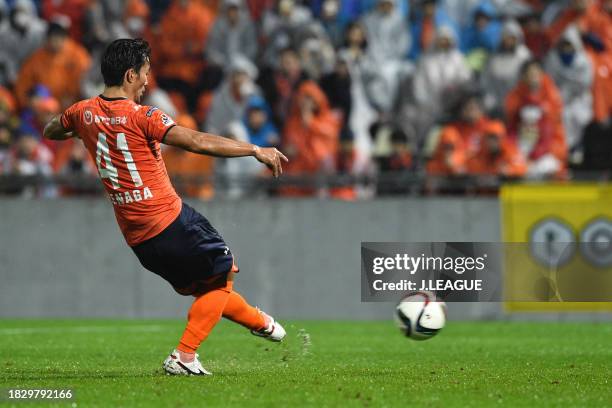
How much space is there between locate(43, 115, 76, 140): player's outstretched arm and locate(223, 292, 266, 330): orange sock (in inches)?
69.0

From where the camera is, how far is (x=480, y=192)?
17.4 m

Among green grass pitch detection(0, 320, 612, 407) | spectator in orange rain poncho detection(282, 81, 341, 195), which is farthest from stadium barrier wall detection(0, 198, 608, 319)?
green grass pitch detection(0, 320, 612, 407)

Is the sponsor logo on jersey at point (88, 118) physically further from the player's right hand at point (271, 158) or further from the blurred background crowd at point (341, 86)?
the blurred background crowd at point (341, 86)

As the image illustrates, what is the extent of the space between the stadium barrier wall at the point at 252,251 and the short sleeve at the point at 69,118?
8129 mm

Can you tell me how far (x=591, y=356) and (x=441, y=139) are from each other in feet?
21.9

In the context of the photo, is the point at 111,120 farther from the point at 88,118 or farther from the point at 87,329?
the point at 87,329

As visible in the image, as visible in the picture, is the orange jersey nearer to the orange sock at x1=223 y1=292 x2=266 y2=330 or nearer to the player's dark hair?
the player's dark hair

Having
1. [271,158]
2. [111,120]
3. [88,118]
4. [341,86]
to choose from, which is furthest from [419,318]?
[341,86]

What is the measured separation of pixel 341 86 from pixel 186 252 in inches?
412

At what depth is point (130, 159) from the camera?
8.85 m

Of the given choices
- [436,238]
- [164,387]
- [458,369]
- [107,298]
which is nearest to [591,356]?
[458,369]

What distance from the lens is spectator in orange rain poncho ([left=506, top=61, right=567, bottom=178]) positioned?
18.1m

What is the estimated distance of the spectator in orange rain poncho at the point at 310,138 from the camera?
18.2 m

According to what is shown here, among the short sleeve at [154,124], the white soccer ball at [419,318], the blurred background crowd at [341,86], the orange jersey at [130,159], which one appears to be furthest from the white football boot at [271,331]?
the blurred background crowd at [341,86]
